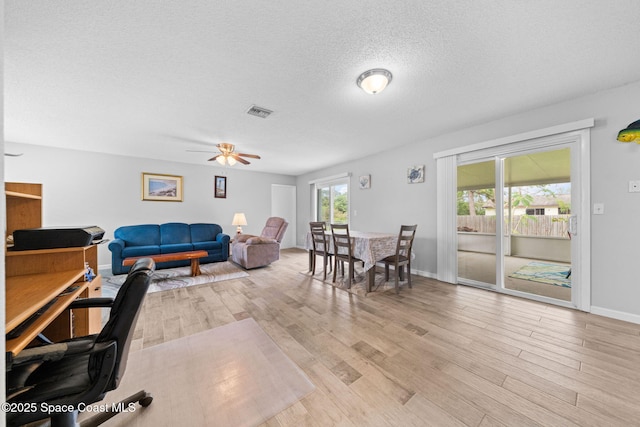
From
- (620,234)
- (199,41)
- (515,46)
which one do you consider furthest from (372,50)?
(620,234)

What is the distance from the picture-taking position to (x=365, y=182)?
16.2 ft

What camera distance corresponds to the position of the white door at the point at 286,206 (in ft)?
22.9

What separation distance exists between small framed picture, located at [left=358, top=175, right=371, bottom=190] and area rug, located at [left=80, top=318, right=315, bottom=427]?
3.65 m

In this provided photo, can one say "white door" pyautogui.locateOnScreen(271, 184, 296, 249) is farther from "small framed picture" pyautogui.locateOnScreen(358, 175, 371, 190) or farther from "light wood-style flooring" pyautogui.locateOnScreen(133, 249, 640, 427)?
"light wood-style flooring" pyautogui.locateOnScreen(133, 249, 640, 427)

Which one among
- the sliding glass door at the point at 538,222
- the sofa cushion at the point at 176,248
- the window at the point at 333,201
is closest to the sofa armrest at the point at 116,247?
the sofa cushion at the point at 176,248

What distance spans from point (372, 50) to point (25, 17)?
231 cm

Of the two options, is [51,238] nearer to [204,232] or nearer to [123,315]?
[123,315]

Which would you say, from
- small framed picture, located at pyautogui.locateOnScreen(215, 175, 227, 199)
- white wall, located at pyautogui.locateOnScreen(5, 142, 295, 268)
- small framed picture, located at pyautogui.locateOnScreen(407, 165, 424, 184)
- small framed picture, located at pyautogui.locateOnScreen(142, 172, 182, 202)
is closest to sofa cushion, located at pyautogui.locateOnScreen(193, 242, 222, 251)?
white wall, located at pyautogui.locateOnScreen(5, 142, 295, 268)

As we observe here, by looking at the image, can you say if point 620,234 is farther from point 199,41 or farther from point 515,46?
point 199,41

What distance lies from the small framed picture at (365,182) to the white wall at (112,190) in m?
3.19

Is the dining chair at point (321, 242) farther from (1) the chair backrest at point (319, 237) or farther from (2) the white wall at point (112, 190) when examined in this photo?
(2) the white wall at point (112, 190)

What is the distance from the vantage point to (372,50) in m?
1.77

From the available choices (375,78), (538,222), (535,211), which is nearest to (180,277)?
(375,78)

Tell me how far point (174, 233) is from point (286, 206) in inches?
124
